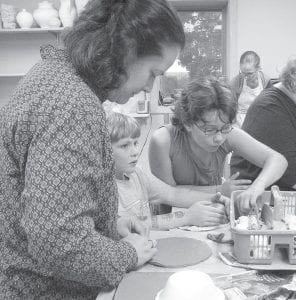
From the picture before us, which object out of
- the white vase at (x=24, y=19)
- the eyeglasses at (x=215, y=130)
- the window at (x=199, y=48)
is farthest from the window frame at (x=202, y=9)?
the eyeglasses at (x=215, y=130)

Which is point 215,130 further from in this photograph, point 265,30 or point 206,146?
point 265,30

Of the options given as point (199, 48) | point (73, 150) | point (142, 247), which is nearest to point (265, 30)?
point (199, 48)

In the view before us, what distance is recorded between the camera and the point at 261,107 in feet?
5.47

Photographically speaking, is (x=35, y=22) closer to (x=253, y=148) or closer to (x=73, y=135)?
(x=253, y=148)

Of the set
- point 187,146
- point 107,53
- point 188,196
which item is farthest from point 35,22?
point 107,53

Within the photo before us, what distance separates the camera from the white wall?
12.3 feet

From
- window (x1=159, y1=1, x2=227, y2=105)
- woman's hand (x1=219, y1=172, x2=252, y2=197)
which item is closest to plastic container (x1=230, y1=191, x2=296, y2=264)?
woman's hand (x1=219, y1=172, x2=252, y2=197)

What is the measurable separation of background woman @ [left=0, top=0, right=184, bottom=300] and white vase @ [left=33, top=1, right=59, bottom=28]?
2.79 metres

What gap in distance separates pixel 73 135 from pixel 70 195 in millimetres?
104

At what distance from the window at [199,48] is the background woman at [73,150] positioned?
10.3 feet

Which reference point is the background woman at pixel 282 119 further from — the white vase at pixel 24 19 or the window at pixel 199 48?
the white vase at pixel 24 19

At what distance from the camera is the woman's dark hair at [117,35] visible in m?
0.77

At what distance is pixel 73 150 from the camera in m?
0.70

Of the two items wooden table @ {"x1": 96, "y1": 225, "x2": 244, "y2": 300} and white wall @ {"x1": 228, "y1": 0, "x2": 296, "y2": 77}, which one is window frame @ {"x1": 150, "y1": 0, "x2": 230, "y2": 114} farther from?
wooden table @ {"x1": 96, "y1": 225, "x2": 244, "y2": 300}
